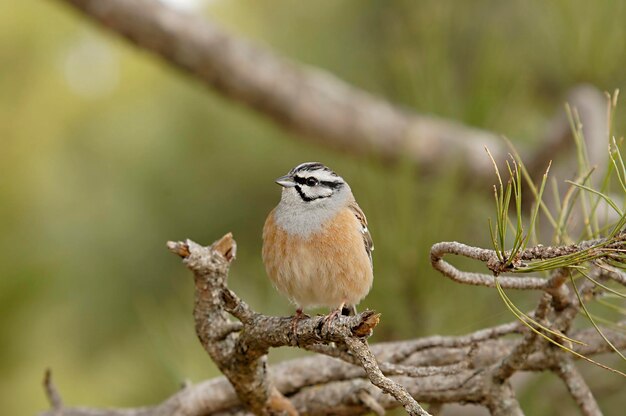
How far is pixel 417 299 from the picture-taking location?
9.55 ft

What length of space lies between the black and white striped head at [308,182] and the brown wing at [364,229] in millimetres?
102

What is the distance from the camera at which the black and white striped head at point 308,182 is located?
2881 millimetres

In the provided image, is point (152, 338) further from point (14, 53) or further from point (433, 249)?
point (14, 53)

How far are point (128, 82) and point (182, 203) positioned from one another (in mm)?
888

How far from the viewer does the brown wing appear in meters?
2.87

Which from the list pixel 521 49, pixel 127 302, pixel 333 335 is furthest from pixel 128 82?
pixel 333 335

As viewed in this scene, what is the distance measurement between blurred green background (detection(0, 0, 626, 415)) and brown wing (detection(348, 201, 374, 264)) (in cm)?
6

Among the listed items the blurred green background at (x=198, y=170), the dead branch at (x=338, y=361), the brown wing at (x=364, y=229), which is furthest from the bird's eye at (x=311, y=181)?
the dead branch at (x=338, y=361)

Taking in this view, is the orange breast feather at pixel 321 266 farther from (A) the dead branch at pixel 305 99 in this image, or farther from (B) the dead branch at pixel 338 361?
(A) the dead branch at pixel 305 99

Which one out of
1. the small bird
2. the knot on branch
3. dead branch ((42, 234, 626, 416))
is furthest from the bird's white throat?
the knot on branch

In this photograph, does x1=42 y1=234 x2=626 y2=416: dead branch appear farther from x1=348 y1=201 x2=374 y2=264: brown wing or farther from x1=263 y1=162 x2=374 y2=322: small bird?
x1=348 y1=201 x2=374 y2=264: brown wing

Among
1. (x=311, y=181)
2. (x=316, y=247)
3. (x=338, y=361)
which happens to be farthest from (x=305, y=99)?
(x=338, y=361)

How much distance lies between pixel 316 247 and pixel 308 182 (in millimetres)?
260

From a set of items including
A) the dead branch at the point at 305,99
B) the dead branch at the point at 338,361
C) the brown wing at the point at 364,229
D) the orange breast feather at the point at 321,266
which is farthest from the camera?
the dead branch at the point at 305,99
